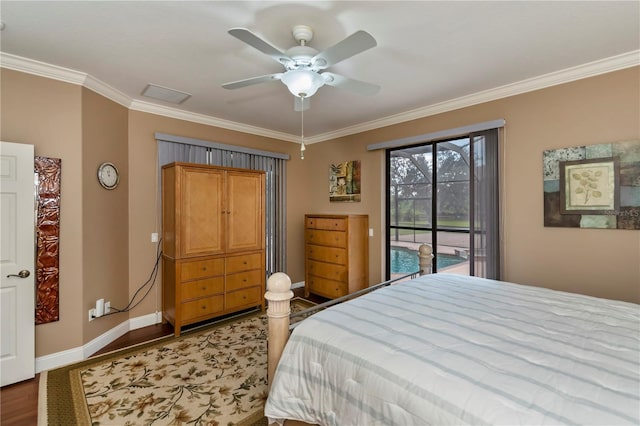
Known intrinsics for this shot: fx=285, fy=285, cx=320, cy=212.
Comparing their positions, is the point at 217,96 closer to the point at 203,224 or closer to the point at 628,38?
the point at 203,224

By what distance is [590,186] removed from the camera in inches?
101

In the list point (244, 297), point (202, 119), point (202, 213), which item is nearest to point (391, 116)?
point (202, 119)

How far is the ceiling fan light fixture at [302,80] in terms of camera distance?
1.96 m

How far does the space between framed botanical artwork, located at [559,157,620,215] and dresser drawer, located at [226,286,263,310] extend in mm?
3516

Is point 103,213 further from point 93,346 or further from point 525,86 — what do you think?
point 525,86

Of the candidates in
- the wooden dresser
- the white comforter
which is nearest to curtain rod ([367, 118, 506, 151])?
→ the wooden dresser

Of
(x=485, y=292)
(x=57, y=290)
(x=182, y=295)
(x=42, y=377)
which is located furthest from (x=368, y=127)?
(x=42, y=377)

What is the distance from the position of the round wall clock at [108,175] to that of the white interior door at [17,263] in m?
0.59

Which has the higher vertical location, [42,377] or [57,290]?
[57,290]

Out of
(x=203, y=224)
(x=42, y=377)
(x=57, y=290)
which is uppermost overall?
(x=203, y=224)

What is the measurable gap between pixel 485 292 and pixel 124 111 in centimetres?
407

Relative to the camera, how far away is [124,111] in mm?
3287

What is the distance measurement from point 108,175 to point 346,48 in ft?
9.29

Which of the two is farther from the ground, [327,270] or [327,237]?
[327,237]
